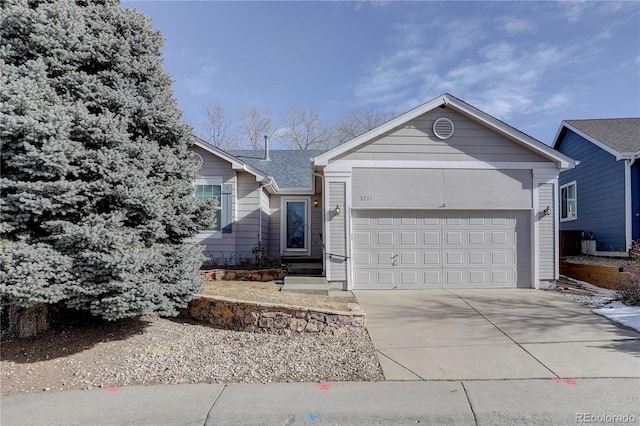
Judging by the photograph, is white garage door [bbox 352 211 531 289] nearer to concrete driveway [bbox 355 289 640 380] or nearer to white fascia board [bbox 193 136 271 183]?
concrete driveway [bbox 355 289 640 380]

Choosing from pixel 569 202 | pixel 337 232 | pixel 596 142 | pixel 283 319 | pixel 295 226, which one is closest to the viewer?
pixel 283 319

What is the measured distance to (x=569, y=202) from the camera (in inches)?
535

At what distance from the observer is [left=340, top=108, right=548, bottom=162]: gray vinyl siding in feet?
27.9

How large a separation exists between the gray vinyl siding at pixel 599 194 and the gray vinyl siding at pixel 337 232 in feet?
28.7

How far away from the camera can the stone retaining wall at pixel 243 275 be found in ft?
29.1

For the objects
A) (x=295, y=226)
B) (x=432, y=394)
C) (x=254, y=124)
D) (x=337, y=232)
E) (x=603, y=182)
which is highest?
(x=254, y=124)

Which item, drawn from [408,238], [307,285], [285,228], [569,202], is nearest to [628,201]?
[569,202]

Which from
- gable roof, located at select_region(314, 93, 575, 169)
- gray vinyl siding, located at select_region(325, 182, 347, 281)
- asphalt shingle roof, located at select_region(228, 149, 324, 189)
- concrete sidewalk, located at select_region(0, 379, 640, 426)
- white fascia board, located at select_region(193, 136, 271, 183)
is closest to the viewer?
concrete sidewalk, located at select_region(0, 379, 640, 426)

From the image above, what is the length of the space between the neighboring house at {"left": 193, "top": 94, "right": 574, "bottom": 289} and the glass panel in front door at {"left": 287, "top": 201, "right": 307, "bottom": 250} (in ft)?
11.4

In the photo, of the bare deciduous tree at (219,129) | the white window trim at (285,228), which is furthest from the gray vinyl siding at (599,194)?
the bare deciduous tree at (219,129)

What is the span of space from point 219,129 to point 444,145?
20794mm

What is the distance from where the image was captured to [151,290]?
4.47 meters

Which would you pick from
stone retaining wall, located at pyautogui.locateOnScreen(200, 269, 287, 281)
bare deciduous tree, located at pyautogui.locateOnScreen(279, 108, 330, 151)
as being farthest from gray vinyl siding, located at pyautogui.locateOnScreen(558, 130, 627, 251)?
bare deciduous tree, located at pyautogui.locateOnScreen(279, 108, 330, 151)

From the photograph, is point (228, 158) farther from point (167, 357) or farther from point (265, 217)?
point (167, 357)
